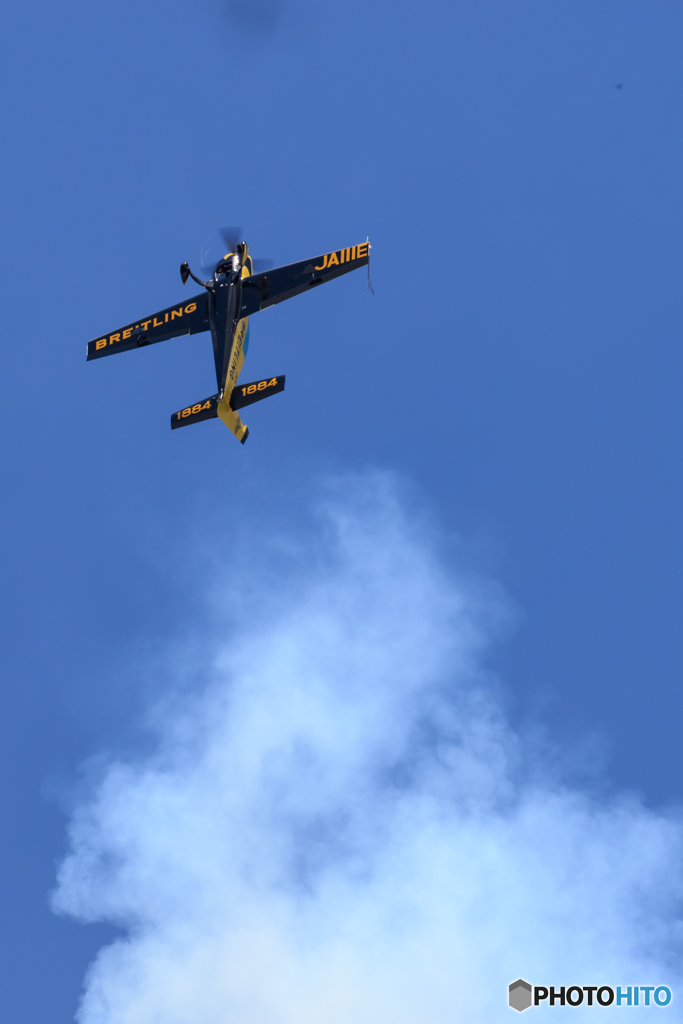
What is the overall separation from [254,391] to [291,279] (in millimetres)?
7630

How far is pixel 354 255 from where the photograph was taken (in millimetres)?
57812

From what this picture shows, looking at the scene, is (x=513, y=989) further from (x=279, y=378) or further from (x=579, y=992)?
(x=279, y=378)

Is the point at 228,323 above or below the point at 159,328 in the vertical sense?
below

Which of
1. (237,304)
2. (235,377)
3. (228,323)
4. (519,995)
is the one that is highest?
(237,304)

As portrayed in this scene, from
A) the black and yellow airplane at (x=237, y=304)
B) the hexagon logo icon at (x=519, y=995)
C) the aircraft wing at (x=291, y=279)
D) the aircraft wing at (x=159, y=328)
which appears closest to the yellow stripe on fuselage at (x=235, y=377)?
the black and yellow airplane at (x=237, y=304)

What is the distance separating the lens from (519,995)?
51.6m

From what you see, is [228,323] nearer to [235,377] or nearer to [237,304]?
[237,304]

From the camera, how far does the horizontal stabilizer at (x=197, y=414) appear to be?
58.4 metres

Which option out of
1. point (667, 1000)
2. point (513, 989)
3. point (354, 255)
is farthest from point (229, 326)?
point (667, 1000)

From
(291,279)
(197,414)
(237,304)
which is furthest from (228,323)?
(197,414)

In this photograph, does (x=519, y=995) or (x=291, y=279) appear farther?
(x=291, y=279)

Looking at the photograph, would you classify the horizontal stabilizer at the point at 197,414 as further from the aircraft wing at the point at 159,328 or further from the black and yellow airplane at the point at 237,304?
the aircraft wing at the point at 159,328

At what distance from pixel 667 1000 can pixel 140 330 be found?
51.4m

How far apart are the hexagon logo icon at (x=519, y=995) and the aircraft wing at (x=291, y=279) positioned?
1687 inches
